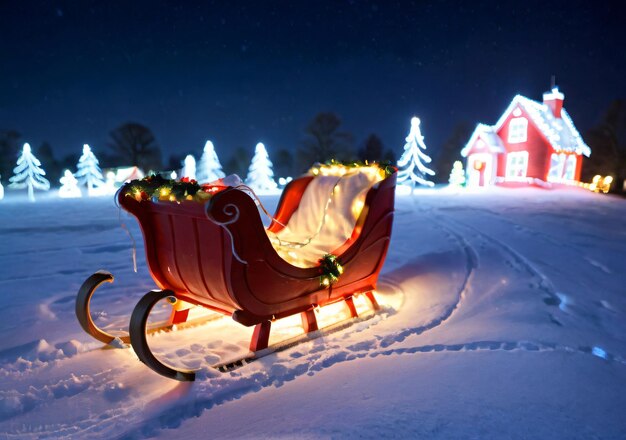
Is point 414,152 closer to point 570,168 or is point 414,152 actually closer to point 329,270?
point 570,168

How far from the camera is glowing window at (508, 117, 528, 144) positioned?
16.7m

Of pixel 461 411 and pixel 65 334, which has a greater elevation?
pixel 461 411

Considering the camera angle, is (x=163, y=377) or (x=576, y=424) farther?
(x=163, y=377)

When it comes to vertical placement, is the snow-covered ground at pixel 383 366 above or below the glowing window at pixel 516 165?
below

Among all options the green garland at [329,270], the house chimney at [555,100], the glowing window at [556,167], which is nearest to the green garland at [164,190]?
the green garland at [329,270]

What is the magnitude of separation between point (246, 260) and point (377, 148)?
2705 cm

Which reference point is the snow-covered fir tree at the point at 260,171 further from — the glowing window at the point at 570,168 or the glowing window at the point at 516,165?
the glowing window at the point at 570,168

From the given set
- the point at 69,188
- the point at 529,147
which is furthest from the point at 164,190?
the point at 69,188

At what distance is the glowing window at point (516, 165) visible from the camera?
16703mm

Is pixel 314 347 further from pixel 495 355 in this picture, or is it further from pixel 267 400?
pixel 495 355

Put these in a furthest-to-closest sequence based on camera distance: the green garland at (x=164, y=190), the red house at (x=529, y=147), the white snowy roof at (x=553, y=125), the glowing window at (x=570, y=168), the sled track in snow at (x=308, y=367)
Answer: the glowing window at (x=570, y=168), the red house at (x=529, y=147), the white snowy roof at (x=553, y=125), the green garland at (x=164, y=190), the sled track in snow at (x=308, y=367)

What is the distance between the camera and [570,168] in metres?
17.0

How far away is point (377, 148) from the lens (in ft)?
94.5

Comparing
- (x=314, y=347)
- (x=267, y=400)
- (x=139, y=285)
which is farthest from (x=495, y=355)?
(x=139, y=285)
